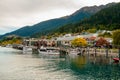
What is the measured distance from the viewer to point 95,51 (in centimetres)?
15175

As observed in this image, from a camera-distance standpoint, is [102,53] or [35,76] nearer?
[35,76]

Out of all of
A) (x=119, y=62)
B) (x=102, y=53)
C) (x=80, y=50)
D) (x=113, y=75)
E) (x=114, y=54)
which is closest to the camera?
(x=113, y=75)

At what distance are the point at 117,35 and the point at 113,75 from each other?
7473cm

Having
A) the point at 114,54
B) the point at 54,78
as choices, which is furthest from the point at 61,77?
the point at 114,54

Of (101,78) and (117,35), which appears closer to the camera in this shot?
(101,78)

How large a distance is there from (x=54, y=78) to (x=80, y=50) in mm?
102366

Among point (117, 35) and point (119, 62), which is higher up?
point (117, 35)

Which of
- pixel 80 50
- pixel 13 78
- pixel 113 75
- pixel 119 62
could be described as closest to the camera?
pixel 13 78

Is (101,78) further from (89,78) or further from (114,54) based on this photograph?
(114,54)

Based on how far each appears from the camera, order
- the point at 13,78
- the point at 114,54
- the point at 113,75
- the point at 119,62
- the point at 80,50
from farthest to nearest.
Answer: the point at 80,50, the point at 114,54, the point at 119,62, the point at 113,75, the point at 13,78

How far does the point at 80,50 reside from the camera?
17262 cm

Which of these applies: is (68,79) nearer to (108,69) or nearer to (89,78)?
(89,78)

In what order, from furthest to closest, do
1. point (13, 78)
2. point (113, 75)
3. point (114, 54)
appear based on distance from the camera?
1. point (114, 54)
2. point (113, 75)
3. point (13, 78)

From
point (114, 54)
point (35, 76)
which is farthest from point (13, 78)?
point (114, 54)
